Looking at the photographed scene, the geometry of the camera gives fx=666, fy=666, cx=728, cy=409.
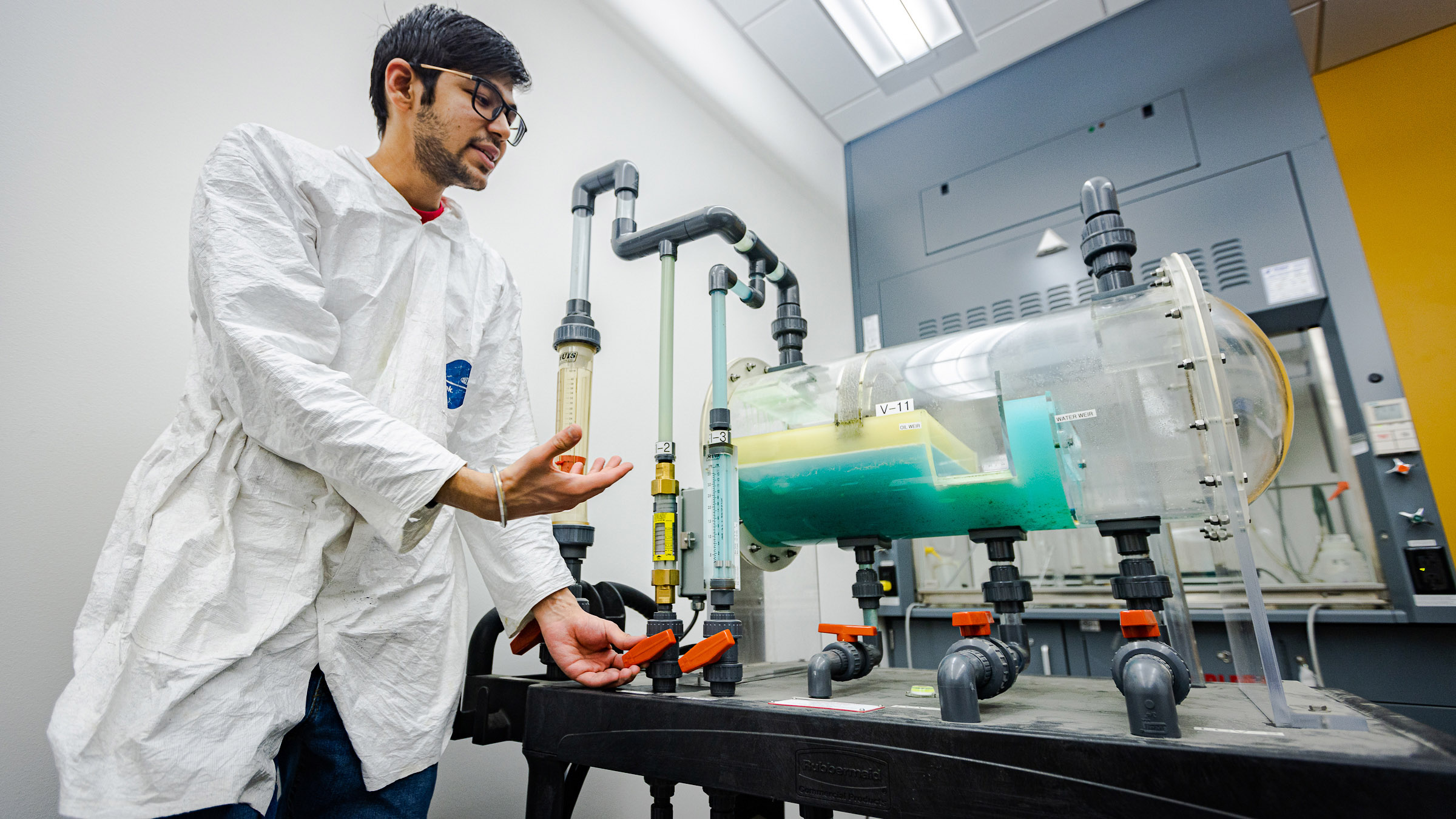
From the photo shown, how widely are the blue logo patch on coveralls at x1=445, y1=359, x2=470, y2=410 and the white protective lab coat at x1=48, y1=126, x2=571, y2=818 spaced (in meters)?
0.07

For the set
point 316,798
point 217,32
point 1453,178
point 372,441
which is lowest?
point 316,798

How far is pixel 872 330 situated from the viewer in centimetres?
277

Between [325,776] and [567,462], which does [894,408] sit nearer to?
[567,462]

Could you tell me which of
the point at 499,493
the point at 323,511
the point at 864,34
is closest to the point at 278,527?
the point at 323,511

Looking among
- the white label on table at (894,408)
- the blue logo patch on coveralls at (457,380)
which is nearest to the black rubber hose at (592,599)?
the blue logo patch on coveralls at (457,380)

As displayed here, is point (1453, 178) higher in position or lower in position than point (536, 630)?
higher

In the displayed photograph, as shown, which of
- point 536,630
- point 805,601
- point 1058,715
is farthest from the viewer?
point 805,601

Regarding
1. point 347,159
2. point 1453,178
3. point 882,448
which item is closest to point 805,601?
point 882,448

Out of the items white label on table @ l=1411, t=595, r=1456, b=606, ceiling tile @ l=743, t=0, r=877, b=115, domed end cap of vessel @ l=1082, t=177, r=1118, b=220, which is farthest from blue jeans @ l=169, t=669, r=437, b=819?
ceiling tile @ l=743, t=0, r=877, b=115

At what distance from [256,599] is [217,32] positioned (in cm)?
102

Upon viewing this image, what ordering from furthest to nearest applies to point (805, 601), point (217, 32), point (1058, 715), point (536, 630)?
point (805, 601) → point (217, 32) → point (536, 630) → point (1058, 715)

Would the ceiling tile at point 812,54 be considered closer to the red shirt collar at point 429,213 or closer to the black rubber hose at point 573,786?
the red shirt collar at point 429,213

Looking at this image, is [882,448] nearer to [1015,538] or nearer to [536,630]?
[1015,538]

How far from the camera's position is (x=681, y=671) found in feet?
2.60
